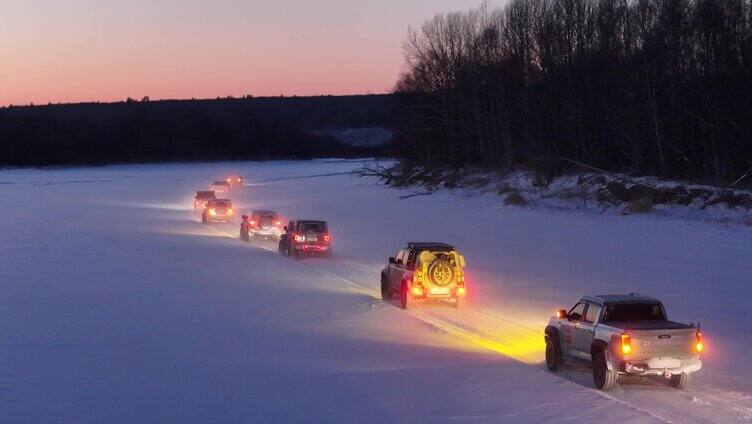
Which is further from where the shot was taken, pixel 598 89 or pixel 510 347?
pixel 598 89

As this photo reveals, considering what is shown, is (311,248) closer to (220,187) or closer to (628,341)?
(628,341)

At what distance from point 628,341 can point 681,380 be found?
4.32 feet

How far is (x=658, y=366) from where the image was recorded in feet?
44.7

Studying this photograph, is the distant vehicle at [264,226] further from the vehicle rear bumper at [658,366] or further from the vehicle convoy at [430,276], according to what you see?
the vehicle rear bumper at [658,366]

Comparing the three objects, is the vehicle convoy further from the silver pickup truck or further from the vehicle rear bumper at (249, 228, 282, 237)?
the vehicle rear bumper at (249, 228, 282, 237)

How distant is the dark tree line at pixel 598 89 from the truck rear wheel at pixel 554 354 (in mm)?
35441

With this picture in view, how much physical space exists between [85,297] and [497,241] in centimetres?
2177

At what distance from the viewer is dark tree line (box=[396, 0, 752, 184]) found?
54375 millimetres

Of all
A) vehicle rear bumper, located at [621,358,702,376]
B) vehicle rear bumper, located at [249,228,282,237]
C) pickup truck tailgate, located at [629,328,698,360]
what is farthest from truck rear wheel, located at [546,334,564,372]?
vehicle rear bumper, located at [249,228,282,237]

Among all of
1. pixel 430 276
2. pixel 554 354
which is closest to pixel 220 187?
pixel 430 276

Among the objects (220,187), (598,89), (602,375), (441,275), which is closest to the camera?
(602,375)

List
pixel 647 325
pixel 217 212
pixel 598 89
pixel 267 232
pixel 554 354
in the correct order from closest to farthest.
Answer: pixel 647 325 < pixel 554 354 < pixel 267 232 < pixel 217 212 < pixel 598 89

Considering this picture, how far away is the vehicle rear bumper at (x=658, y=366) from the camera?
1356 cm

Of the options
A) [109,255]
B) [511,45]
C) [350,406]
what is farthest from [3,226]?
[350,406]
